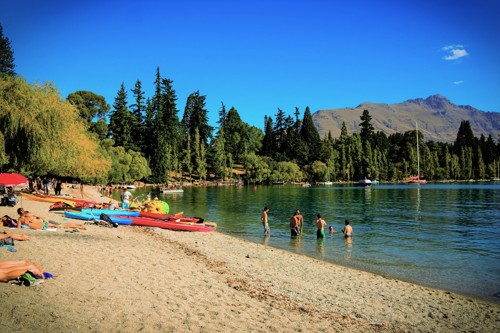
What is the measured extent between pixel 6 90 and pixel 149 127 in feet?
235

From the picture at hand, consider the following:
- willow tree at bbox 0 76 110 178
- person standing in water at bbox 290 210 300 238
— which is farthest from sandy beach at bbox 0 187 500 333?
willow tree at bbox 0 76 110 178

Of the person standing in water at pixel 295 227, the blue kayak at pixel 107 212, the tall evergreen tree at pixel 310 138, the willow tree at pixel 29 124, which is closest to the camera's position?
the person standing in water at pixel 295 227

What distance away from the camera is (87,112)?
8762 centimetres

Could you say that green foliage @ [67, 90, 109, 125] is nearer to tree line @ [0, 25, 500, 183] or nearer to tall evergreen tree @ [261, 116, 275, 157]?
tree line @ [0, 25, 500, 183]

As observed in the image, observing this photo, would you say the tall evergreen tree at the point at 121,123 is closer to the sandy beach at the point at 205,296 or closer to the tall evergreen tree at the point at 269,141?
the tall evergreen tree at the point at 269,141

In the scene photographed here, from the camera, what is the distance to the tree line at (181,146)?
25375mm

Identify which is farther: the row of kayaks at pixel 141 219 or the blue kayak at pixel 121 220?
the blue kayak at pixel 121 220

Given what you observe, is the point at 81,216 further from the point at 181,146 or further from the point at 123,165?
the point at 181,146

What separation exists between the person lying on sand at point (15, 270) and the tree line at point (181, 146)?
1845 cm

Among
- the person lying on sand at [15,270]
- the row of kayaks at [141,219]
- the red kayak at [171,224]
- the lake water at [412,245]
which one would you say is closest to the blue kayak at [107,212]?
the row of kayaks at [141,219]

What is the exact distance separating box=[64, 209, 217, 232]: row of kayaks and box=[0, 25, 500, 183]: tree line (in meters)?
6.56

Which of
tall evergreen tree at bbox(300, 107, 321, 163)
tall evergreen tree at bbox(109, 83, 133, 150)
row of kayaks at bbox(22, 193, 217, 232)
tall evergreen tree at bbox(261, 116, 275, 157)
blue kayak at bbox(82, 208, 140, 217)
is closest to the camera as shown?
row of kayaks at bbox(22, 193, 217, 232)

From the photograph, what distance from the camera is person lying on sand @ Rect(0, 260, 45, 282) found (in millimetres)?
7828

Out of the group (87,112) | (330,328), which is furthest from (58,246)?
(87,112)
